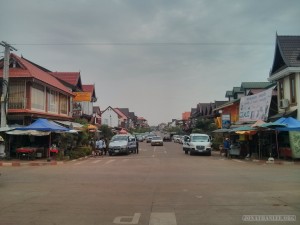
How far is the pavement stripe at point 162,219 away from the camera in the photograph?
303 inches

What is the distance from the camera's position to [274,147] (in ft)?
91.6

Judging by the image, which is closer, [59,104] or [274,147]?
[274,147]

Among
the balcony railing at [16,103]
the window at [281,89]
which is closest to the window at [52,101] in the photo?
the balcony railing at [16,103]

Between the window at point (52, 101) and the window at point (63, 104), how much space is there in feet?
4.32

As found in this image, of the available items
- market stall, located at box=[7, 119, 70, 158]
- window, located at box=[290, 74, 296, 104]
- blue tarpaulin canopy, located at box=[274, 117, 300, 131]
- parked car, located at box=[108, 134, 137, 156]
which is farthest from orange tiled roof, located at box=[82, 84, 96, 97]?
blue tarpaulin canopy, located at box=[274, 117, 300, 131]

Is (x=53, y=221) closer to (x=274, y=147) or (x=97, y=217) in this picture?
(x=97, y=217)

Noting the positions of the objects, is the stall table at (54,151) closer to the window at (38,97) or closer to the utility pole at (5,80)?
the utility pole at (5,80)

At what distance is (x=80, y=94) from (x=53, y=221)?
37.1 meters

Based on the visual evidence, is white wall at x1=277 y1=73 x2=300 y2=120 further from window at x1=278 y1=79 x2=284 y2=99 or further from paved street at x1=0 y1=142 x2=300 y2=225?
paved street at x1=0 y1=142 x2=300 y2=225

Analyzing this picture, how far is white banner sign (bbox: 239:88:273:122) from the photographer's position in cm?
3106

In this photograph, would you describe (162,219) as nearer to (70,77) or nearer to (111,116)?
(70,77)

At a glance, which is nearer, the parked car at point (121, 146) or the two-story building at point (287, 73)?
the two-story building at point (287, 73)

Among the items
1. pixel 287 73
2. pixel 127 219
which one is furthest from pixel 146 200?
pixel 287 73

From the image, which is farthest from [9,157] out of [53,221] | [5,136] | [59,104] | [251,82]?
[251,82]
